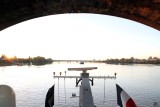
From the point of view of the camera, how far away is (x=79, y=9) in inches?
261

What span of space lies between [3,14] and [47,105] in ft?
20.9

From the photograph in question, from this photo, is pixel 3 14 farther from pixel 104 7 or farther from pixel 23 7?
pixel 104 7

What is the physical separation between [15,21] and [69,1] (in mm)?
1594

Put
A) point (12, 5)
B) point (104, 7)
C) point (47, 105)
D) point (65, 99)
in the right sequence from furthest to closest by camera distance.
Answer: point (65, 99)
point (47, 105)
point (104, 7)
point (12, 5)

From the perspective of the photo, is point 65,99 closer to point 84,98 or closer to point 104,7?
point 84,98

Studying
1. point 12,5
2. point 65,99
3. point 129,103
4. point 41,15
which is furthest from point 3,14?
point 65,99

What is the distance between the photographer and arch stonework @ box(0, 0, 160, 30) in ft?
19.5

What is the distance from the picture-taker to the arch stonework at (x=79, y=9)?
19.5ft

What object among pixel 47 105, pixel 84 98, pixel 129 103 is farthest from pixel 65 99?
pixel 129 103

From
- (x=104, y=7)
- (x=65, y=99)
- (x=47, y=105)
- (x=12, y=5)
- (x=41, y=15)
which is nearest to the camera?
(x=12, y=5)

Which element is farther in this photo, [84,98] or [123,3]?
[84,98]

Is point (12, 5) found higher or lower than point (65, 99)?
higher

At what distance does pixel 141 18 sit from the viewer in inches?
→ 265

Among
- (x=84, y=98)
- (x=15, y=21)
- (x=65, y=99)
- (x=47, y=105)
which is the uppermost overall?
(x=15, y=21)
